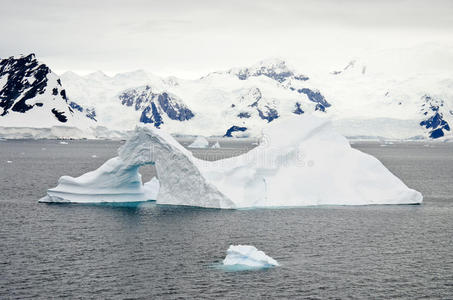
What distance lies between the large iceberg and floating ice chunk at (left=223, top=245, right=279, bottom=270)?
17.0m

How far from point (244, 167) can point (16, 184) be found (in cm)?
3030

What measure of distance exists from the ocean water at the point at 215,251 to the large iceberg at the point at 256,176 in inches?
63.7

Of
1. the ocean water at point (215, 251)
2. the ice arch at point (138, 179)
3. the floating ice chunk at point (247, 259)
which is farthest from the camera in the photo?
the ice arch at point (138, 179)

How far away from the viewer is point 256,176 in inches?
2047

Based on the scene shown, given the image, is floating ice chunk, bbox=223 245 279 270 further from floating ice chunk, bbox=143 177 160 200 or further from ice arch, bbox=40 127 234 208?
floating ice chunk, bbox=143 177 160 200

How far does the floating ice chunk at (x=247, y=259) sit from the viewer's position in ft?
106

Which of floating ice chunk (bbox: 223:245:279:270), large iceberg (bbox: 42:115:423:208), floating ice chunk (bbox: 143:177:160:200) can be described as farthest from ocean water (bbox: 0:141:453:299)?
floating ice chunk (bbox: 143:177:160:200)

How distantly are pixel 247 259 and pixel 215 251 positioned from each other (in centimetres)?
384

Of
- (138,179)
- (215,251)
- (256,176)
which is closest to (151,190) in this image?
(138,179)

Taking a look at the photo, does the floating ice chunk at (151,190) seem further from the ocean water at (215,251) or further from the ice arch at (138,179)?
the ocean water at (215,251)

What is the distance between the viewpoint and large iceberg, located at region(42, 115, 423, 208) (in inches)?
1997

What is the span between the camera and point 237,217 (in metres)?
46.6

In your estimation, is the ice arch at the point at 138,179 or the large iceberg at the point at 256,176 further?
the large iceberg at the point at 256,176

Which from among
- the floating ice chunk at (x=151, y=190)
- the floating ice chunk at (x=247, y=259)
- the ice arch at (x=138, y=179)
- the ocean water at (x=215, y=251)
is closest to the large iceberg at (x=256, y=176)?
the ice arch at (x=138, y=179)
